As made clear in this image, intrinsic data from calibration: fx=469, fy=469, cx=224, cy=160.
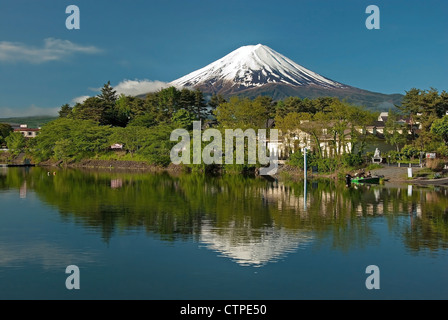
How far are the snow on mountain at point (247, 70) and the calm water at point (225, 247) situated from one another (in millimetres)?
149929

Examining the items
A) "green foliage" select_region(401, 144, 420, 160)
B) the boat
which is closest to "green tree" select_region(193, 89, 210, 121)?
"green foliage" select_region(401, 144, 420, 160)

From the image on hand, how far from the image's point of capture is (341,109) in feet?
147

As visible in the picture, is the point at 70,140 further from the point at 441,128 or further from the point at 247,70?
the point at 247,70

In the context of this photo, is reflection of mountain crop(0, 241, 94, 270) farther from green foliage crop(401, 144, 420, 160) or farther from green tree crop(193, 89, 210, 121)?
green tree crop(193, 89, 210, 121)

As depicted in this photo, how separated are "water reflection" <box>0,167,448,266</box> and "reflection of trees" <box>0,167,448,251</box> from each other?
0.04m

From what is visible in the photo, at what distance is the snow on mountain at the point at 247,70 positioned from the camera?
177 metres

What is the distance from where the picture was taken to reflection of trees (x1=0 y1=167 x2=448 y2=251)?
1766cm

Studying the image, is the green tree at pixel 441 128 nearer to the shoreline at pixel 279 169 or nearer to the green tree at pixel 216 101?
the shoreline at pixel 279 169

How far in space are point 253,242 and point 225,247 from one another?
1.16m

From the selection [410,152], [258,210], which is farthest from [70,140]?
[258,210]
